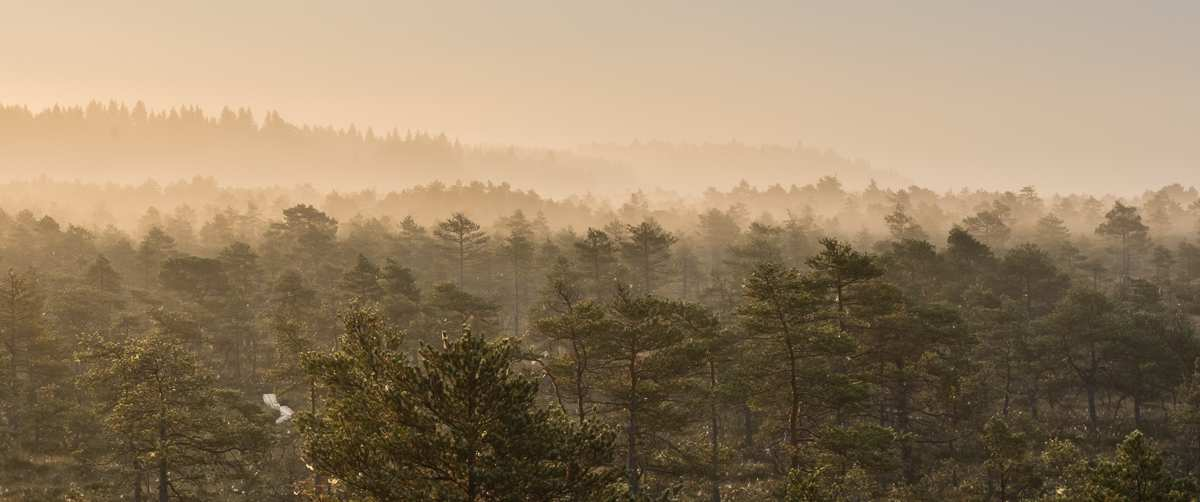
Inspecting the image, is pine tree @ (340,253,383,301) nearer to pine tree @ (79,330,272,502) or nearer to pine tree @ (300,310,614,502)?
pine tree @ (79,330,272,502)

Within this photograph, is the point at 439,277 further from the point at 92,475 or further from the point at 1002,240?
Result: the point at 1002,240

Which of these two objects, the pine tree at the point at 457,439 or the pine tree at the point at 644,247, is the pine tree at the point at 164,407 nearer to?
the pine tree at the point at 457,439

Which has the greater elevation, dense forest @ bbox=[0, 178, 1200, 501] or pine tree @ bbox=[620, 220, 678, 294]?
pine tree @ bbox=[620, 220, 678, 294]

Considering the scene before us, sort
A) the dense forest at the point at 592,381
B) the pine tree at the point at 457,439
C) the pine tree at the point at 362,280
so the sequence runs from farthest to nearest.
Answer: the pine tree at the point at 362,280 → the dense forest at the point at 592,381 → the pine tree at the point at 457,439

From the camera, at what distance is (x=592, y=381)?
26.5m

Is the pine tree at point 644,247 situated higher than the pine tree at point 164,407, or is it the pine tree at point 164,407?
the pine tree at point 644,247

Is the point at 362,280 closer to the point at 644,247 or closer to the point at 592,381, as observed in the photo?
the point at 592,381

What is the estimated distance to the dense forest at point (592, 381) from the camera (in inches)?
484

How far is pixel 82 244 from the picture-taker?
60.4m

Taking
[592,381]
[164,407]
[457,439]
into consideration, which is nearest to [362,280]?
[164,407]

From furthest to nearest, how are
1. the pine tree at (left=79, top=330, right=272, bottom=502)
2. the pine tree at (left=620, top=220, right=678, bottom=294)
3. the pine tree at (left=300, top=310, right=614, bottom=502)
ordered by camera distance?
the pine tree at (left=620, top=220, right=678, bottom=294) < the pine tree at (left=79, top=330, right=272, bottom=502) < the pine tree at (left=300, top=310, right=614, bottom=502)

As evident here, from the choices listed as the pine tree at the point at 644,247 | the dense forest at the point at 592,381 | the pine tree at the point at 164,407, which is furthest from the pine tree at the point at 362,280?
the pine tree at the point at 644,247

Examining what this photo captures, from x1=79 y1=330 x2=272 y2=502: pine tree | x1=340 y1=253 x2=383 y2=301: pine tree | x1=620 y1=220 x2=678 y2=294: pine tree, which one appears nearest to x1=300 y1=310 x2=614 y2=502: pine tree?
x1=79 y1=330 x2=272 y2=502: pine tree

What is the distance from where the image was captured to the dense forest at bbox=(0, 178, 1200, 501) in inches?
484
